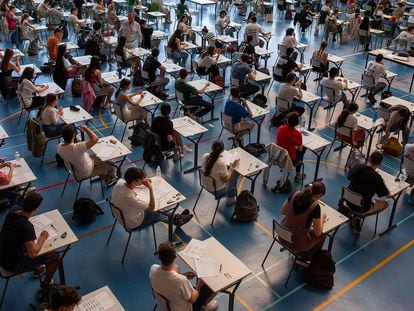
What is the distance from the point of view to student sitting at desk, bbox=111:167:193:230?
636cm

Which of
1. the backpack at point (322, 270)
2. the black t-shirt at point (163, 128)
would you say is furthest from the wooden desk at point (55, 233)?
the backpack at point (322, 270)

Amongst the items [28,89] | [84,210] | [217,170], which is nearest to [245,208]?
[217,170]

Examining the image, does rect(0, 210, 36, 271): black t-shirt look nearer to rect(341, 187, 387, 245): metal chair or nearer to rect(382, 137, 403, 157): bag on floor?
rect(341, 187, 387, 245): metal chair

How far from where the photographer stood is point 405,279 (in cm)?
690

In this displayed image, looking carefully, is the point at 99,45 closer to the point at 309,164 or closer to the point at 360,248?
the point at 309,164

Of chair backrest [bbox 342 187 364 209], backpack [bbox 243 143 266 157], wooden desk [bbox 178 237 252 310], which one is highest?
wooden desk [bbox 178 237 252 310]

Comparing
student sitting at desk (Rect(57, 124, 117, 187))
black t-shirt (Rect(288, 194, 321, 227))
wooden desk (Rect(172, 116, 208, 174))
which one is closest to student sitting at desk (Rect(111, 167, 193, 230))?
student sitting at desk (Rect(57, 124, 117, 187))

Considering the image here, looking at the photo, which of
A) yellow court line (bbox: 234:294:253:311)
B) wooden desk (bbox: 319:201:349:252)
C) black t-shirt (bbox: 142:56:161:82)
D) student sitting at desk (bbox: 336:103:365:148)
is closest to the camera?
yellow court line (bbox: 234:294:253:311)

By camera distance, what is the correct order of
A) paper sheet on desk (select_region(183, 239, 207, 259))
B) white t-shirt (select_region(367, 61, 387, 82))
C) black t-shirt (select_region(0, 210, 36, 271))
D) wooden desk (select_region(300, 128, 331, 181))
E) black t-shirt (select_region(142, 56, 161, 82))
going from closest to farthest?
1. black t-shirt (select_region(0, 210, 36, 271))
2. paper sheet on desk (select_region(183, 239, 207, 259))
3. wooden desk (select_region(300, 128, 331, 181))
4. black t-shirt (select_region(142, 56, 161, 82))
5. white t-shirt (select_region(367, 61, 387, 82))

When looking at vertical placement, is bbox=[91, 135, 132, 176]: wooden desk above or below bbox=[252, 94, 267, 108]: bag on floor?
above

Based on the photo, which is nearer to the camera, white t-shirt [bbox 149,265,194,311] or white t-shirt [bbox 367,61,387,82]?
white t-shirt [bbox 149,265,194,311]

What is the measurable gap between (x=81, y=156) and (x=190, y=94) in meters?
3.65

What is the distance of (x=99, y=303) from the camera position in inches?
193

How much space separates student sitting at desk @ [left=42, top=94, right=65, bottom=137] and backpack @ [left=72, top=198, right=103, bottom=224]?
197cm
